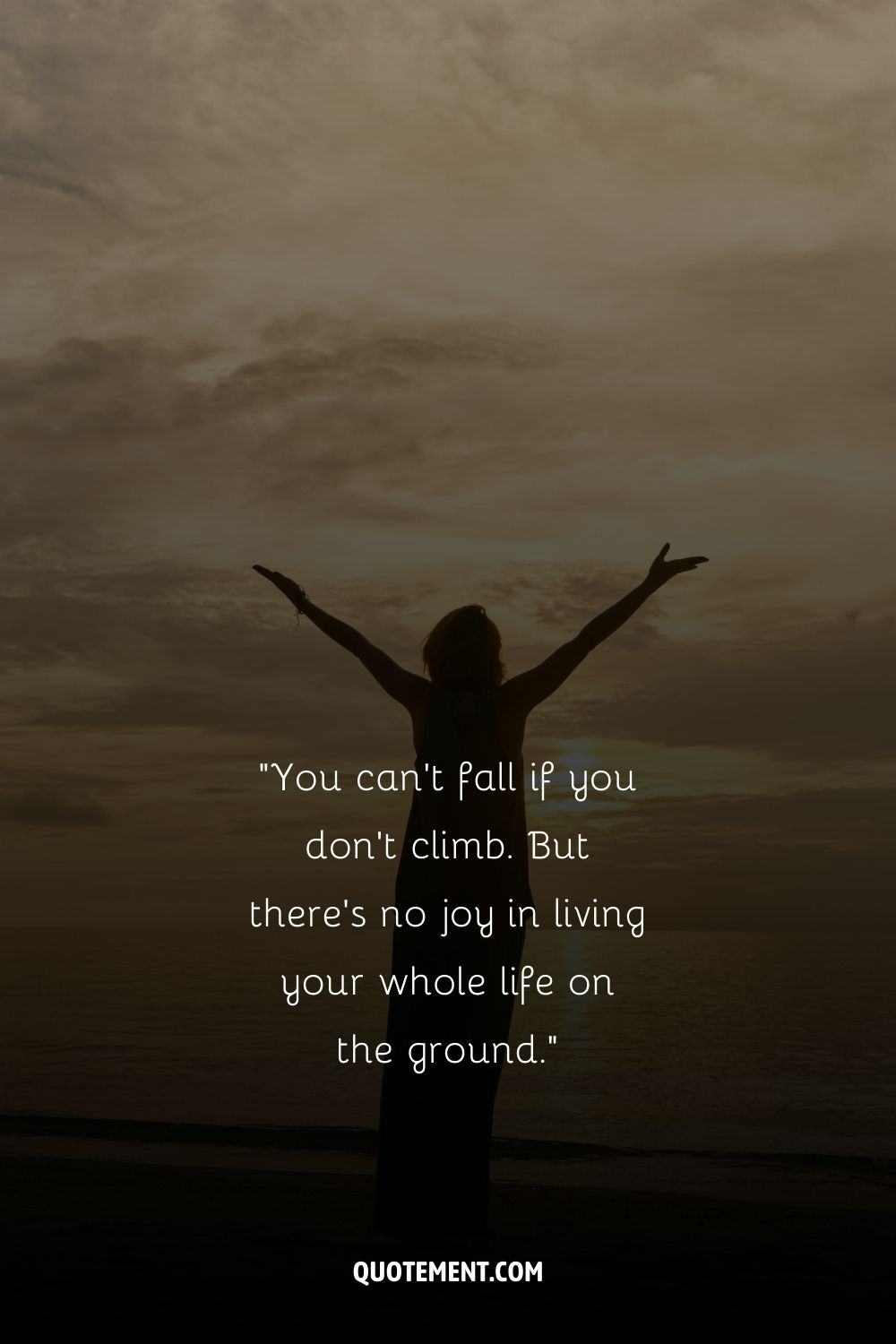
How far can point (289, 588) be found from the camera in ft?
20.4

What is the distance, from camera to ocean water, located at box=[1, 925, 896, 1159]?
20156 millimetres

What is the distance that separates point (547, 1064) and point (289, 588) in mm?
25252

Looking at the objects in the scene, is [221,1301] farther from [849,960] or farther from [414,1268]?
[849,960]

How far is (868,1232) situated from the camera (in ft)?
28.1

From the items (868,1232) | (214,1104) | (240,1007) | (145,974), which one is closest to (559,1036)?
(240,1007)

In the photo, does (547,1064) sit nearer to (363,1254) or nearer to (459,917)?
(363,1254)

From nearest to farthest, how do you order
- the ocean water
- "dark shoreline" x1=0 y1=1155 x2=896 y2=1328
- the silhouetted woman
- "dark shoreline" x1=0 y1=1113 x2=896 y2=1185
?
"dark shoreline" x1=0 y1=1155 x2=896 y2=1328 → the silhouetted woman → "dark shoreline" x1=0 y1=1113 x2=896 y2=1185 → the ocean water

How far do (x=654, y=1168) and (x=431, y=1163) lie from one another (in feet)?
33.6

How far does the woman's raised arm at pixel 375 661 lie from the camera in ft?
19.2

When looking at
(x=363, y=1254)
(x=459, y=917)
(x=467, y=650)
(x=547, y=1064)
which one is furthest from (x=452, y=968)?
(x=547, y=1064)

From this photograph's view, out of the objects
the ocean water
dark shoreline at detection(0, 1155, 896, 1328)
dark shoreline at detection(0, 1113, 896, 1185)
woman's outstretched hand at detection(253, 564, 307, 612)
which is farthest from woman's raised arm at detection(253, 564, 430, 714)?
the ocean water

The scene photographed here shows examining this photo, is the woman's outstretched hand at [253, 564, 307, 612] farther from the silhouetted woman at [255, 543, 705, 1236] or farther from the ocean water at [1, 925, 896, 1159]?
the ocean water at [1, 925, 896, 1159]

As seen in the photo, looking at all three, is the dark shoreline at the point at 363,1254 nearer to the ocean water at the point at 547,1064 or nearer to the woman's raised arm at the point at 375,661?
the woman's raised arm at the point at 375,661

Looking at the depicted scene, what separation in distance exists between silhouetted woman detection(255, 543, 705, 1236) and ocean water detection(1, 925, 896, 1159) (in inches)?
479
